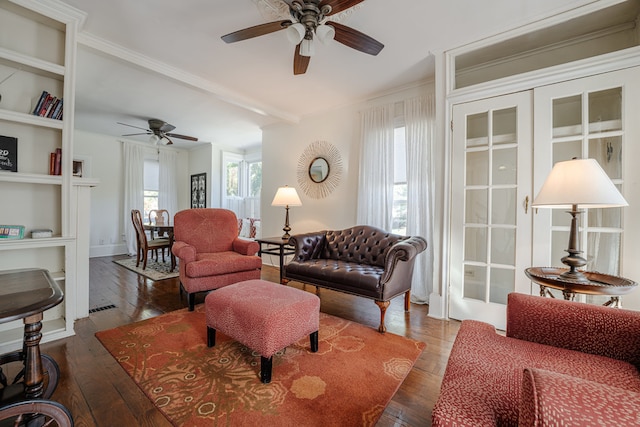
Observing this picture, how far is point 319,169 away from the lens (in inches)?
167

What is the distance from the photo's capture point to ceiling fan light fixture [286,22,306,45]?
1839 mm

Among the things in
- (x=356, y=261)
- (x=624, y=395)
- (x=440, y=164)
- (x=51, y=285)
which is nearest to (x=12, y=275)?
(x=51, y=285)

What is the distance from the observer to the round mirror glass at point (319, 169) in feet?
13.7

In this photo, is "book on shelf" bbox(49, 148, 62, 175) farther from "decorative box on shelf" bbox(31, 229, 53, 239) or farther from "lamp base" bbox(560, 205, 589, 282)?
"lamp base" bbox(560, 205, 589, 282)

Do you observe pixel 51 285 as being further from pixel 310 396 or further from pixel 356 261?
pixel 356 261

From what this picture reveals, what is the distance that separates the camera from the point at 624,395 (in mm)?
526

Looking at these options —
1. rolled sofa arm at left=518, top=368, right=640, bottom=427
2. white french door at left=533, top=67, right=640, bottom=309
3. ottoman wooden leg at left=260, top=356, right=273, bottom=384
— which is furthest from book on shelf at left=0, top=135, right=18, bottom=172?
white french door at left=533, top=67, right=640, bottom=309

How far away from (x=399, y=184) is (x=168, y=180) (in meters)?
5.91

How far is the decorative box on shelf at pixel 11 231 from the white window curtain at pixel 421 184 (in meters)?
3.56

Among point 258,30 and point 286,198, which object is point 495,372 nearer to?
point 258,30

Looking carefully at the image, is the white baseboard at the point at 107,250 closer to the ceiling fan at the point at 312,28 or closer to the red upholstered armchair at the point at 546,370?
the ceiling fan at the point at 312,28

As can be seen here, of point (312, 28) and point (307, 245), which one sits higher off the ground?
point (312, 28)

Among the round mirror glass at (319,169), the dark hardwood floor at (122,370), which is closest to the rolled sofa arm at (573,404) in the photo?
the dark hardwood floor at (122,370)

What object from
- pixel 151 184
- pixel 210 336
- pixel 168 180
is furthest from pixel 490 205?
pixel 151 184
